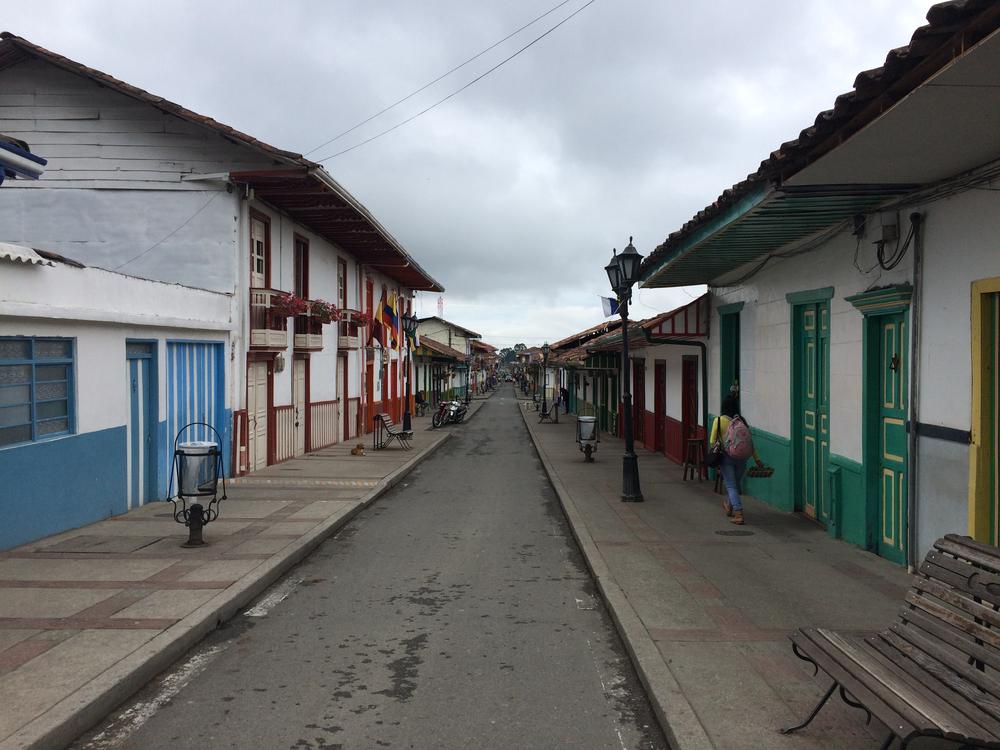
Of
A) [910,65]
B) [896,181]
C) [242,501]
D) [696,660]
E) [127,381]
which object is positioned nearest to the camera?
[910,65]

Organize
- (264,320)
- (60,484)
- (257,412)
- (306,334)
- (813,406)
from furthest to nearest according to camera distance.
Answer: (306,334), (257,412), (264,320), (813,406), (60,484)

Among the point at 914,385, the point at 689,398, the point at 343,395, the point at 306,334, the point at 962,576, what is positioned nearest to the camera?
the point at 962,576

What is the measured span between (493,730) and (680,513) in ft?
22.8

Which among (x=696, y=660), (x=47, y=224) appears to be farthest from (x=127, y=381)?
(x=696, y=660)

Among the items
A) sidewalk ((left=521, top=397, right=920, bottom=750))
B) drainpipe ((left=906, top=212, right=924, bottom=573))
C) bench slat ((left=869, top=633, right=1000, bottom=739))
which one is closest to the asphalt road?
sidewalk ((left=521, top=397, right=920, bottom=750))

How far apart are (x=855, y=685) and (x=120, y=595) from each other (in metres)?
5.52

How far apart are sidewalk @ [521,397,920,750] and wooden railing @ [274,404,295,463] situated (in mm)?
7748

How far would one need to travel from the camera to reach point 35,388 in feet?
28.3

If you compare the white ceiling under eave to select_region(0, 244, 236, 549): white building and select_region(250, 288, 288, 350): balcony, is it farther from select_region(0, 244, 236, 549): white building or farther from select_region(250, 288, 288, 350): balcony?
select_region(250, 288, 288, 350): balcony

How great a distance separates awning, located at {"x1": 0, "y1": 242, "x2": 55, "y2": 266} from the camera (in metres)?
7.83

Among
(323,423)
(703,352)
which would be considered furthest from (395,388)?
(703,352)

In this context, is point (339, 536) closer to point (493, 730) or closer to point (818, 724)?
point (493, 730)

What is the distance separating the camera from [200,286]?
45.7 ft

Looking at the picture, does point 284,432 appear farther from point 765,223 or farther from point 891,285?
point 891,285
